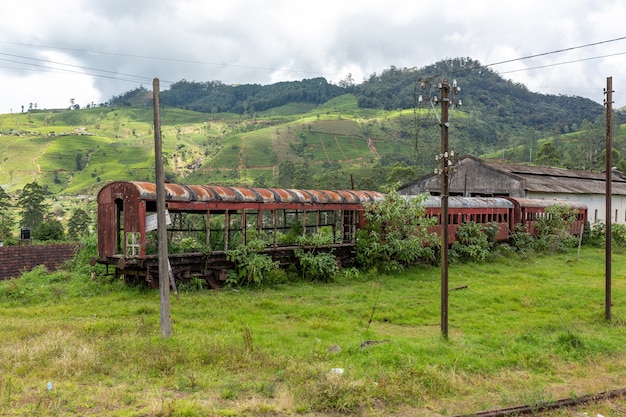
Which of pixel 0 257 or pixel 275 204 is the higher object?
pixel 275 204

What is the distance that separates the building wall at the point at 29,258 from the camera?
75.4ft

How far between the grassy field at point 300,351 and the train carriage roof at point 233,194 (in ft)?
10.5

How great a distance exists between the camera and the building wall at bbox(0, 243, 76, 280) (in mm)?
22973

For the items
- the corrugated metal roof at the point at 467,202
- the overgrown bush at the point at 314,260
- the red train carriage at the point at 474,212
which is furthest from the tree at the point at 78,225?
the red train carriage at the point at 474,212

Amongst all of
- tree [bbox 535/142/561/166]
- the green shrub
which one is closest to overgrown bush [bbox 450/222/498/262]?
the green shrub

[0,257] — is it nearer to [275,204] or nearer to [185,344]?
[275,204]

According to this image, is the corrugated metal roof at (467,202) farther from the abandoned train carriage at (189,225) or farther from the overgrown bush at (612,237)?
the overgrown bush at (612,237)

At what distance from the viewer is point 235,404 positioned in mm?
8023

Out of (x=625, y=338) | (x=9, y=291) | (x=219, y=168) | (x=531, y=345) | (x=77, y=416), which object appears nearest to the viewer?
(x=77, y=416)

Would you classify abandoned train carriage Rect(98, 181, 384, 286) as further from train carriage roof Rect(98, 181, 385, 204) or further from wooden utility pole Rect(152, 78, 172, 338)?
wooden utility pole Rect(152, 78, 172, 338)

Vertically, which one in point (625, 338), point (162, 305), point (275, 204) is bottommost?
point (625, 338)

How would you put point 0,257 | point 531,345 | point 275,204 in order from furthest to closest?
point 0,257
point 275,204
point 531,345

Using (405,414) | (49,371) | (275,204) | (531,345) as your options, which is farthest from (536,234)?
(49,371)

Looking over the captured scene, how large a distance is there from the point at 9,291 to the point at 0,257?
338 inches
